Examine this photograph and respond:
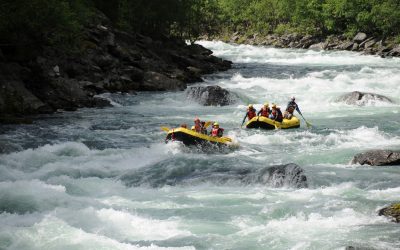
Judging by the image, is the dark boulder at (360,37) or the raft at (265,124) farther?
the dark boulder at (360,37)

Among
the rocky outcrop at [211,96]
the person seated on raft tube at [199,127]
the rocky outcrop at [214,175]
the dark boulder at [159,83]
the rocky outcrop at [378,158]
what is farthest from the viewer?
the dark boulder at [159,83]

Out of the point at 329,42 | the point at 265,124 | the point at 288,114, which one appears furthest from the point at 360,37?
the point at 265,124

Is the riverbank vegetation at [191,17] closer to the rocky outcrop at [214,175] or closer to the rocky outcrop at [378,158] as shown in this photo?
the rocky outcrop at [214,175]

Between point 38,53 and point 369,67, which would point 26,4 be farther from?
point 369,67

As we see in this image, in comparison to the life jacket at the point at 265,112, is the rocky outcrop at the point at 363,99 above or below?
above

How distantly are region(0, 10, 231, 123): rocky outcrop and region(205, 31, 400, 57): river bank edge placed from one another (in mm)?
18308

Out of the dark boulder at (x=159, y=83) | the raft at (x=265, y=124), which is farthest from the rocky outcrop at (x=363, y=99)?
the dark boulder at (x=159, y=83)

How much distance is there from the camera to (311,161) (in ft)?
56.0

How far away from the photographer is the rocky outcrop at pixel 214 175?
47.5 feet

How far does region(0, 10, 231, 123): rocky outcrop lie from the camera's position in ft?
79.6

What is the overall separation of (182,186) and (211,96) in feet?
47.5

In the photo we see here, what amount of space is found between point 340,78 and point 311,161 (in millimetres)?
19183

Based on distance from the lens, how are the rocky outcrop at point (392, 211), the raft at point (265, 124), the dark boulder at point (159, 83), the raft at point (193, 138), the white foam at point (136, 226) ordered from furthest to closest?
1. the dark boulder at point (159, 83)
2. the raft at point (265, 124)
3. the raft at point (193, 138)
4. the rocky outcrop at point (392, 211)
5. the white foam at point (136, 226)

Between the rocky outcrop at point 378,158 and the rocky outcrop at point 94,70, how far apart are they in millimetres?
13356
